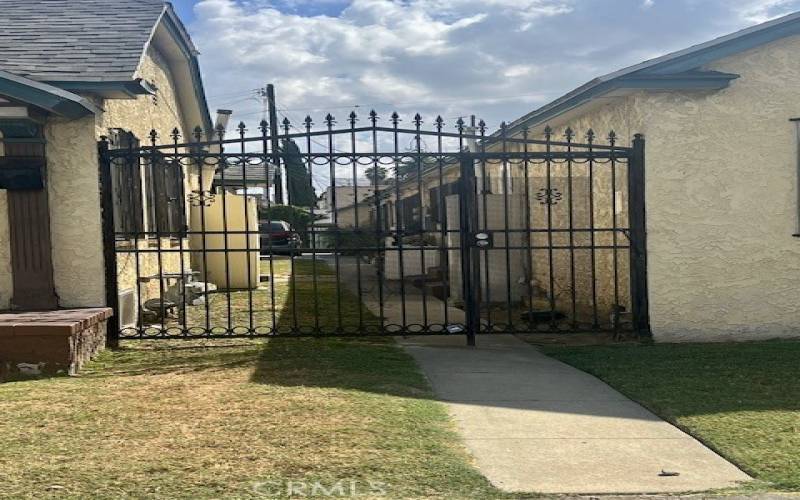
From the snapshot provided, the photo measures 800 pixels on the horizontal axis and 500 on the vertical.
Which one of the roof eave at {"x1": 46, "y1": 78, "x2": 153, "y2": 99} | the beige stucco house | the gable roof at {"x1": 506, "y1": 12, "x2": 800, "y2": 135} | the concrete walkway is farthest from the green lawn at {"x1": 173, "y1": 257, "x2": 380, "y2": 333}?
the gable roof at {"x1": 506, "y1": 12, "x2": 800, "y2": 135}

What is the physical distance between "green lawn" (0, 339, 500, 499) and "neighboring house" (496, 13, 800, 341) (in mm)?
3321

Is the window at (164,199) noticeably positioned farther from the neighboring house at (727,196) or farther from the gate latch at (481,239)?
the neighboring house at (727,196)

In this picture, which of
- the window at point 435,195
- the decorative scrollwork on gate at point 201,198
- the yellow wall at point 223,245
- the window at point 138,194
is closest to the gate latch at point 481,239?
the decorative scrollwork on gate at point 201,198

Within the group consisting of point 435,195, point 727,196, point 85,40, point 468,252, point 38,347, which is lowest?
point 38,347

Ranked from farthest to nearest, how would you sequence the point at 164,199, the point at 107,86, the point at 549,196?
the point at 164,199, the point at 549,196, the point at 107,86

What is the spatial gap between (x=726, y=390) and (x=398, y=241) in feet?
12.2

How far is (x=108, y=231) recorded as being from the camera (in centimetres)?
778

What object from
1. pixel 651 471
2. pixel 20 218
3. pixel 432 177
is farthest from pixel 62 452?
pixel 432 177

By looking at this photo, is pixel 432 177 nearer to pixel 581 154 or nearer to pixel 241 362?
pixel 581 154

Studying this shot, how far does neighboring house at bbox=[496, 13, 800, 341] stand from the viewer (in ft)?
26.8

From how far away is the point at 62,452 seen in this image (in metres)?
4.42

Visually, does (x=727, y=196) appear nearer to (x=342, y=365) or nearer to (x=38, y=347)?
(x=342, y=365)

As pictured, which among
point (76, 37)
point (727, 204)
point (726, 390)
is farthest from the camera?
point (76, 37)

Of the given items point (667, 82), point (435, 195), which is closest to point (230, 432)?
point (667, 82)
